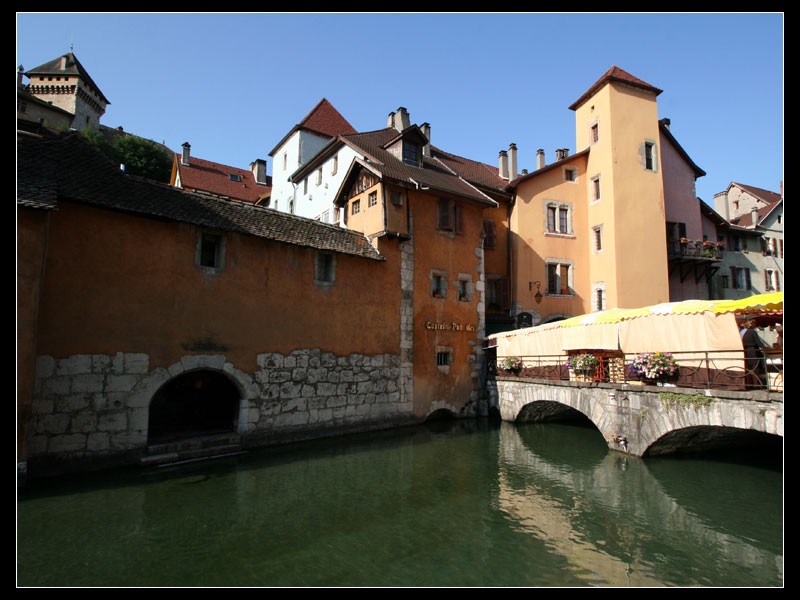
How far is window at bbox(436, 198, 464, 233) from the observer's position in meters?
18.5

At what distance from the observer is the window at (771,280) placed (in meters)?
27.6

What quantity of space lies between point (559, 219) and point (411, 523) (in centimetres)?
1929

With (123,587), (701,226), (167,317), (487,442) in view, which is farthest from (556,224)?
(123,587)

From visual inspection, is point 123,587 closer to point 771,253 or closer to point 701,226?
point 701,226

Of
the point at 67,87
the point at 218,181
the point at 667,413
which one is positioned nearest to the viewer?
the point at 667,413

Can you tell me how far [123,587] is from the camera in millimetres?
5668

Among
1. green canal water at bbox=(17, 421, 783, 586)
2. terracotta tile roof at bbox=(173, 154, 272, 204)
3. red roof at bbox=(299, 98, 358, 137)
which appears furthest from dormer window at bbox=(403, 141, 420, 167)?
terracotta tile roof at bbox=(173, 154, 272, 204)

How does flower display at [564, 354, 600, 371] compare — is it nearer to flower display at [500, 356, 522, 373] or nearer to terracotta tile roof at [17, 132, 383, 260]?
flower display at [500, 356, 522, 373]

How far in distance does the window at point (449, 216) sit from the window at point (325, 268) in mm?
A: 5361

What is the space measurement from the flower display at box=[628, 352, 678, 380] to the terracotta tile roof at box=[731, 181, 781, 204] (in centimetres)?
3401

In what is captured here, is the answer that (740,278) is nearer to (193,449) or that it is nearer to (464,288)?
(464,288)

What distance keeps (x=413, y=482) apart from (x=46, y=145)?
41.2 ft

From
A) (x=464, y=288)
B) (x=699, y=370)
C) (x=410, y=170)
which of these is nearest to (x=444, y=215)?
(x=410, y=170)

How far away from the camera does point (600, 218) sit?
74.3 feet
